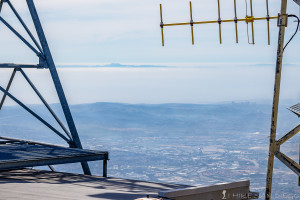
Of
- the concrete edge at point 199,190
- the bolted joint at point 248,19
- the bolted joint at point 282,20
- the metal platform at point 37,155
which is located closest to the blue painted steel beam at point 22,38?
the metal platform at point 37,155

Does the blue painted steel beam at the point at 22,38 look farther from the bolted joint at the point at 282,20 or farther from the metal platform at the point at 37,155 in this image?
the bolted joint at the point at 282,20

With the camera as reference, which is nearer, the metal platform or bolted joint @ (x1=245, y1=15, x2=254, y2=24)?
the metal platform

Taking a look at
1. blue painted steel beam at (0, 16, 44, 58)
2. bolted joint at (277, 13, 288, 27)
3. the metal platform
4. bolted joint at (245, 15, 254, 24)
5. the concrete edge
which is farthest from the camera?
blue painted steel beam at (0, 16, 44, 58)

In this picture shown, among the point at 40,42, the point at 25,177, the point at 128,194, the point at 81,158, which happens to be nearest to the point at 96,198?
the point at 128,194

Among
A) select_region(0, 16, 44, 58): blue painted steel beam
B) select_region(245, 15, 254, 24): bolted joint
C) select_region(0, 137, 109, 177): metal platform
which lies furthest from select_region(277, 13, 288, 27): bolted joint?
select_region(0, 16, 44, 58): blue painted steel beam

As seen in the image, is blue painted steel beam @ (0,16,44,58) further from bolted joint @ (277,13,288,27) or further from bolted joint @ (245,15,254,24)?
bolted joint @ (277,13,288,27)

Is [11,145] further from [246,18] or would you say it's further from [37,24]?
[246,18]

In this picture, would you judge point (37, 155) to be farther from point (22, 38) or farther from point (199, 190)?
point (199, 190)

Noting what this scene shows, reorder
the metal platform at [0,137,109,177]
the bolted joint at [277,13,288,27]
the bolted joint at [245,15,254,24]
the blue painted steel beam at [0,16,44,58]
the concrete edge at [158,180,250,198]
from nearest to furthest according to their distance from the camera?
the concrete edge at [158,180,250,198] → the metal platform at [0,137,109,177] → the bolted joint at [277,13,288,27] → the bolted joint at [245,15,254,24] → the blue painted steel beam at [0,16,44,58]

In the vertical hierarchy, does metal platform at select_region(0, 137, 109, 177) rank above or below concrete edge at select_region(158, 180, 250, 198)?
above
